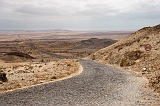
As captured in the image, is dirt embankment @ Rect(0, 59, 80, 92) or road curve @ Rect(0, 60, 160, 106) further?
dirt embankment @ Rect(0, 59, 80, 92)

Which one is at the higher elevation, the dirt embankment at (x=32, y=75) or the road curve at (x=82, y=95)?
the road curve at (x=82, y=95)

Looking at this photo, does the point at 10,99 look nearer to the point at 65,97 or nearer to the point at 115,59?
the point at 65,97

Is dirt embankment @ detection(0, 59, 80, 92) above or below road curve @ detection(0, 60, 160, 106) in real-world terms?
below

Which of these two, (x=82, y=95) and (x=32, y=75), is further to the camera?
(x=32, y=75)

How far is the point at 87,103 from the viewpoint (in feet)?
57.6

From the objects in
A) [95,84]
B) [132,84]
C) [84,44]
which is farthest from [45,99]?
[84,44]

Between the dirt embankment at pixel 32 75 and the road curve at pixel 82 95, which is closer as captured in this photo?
the road curve at pixel 82 95

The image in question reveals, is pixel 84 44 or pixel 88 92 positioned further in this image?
pixel 84 44

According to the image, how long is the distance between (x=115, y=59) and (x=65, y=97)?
3332 centimetres

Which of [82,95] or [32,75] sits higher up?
[82,95]

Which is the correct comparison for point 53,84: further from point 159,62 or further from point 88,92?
point 159,62

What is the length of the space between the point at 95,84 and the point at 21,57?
66224 mm

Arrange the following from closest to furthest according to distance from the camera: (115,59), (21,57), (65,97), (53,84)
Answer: (65,97), (53,84), (115,59), (21,57)

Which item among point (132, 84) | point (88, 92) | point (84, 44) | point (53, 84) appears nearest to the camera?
point (88, 92)
